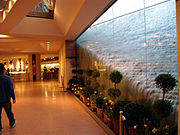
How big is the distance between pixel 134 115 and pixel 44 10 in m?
6.07

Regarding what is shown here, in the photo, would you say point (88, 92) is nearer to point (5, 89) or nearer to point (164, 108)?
point (5, 89)

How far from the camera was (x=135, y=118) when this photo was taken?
2779mm

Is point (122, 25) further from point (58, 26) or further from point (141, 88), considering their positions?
point (58, 26)

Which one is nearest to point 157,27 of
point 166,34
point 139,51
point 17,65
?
point 166,34

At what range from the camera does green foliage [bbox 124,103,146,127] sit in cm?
278

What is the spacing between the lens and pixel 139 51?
11.6ft

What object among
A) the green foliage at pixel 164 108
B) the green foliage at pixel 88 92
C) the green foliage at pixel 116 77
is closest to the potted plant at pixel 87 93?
the green foliage at pixel 88 92

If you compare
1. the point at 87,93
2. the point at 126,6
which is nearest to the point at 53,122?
the point at 87,93

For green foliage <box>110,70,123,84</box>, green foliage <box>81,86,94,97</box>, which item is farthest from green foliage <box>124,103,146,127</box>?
green foliage <box>81,86,94,97</box>

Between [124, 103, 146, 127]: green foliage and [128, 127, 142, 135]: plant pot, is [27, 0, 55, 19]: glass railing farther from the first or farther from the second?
[128, 127, 142, 135]: plant pot

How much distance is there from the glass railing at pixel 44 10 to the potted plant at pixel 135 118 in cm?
573

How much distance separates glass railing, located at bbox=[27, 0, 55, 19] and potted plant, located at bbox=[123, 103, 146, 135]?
5727 mm

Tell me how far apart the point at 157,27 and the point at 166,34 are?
0.87ft

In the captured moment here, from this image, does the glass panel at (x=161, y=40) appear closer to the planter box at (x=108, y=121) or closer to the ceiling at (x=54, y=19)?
the planter box at (x=108, y=121)
